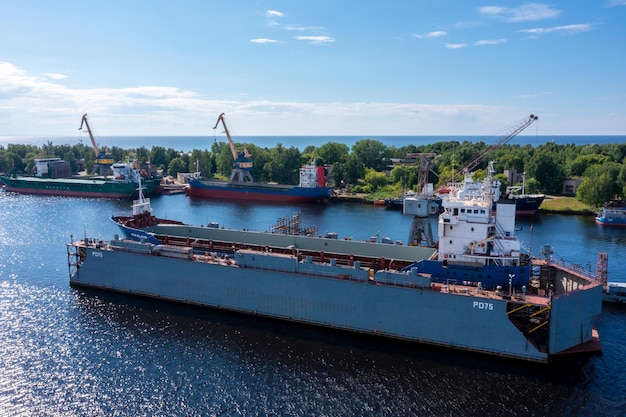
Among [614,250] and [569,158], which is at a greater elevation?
[569,158]

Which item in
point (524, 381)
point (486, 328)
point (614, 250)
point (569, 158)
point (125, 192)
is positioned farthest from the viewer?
point (569, 158)

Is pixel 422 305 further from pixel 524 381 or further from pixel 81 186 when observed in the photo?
pixel 81 186

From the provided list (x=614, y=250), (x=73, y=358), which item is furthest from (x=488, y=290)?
(x=614, y=250)

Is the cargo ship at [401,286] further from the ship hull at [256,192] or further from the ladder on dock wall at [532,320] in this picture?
the ship hull at [256,192]

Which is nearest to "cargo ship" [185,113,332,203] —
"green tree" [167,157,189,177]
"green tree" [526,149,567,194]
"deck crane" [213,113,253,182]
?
"deck crane" [213,113,253,182]

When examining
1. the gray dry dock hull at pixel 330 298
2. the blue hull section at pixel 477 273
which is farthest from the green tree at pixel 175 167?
the blue hull section at pixel 477 273

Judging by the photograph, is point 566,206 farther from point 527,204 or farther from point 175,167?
point 175,167

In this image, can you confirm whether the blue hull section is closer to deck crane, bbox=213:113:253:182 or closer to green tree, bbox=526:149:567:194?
green tree, bbox=526:149:567:194

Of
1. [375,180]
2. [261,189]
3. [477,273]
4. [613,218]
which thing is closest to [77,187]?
[261,189]
